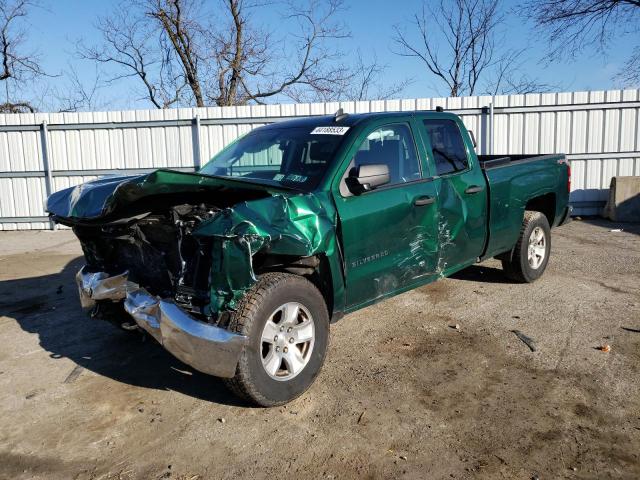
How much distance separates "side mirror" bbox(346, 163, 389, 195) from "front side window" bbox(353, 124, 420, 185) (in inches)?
9.0

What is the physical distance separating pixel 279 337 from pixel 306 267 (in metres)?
0.52

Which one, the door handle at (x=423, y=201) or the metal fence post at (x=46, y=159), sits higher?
the metal fence post at (x=46, y=159)

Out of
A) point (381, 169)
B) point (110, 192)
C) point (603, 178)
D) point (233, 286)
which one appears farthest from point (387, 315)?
point (603, 178)

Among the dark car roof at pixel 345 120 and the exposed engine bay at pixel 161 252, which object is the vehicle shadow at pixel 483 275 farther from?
the exposed engine bay at pixel 161 252

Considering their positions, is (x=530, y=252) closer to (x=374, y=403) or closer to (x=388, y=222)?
(x=388, y=222)

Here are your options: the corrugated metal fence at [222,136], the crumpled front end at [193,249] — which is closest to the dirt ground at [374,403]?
the crumpled front end at [193,249]

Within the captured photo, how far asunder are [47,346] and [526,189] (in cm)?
497

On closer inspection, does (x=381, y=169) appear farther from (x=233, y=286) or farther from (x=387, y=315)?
(x=387, y=315)

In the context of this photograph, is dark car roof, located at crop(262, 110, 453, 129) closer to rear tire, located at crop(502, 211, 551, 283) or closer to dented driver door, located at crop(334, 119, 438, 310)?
dented driver door, located at crop(334, 119, 438, 310)

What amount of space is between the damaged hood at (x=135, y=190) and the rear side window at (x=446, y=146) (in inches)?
71.6

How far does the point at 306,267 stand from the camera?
3545 millimetres

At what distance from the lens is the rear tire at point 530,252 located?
19.1 feet

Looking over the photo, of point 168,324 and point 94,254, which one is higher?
point 94,254

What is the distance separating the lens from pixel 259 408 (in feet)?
11.2
